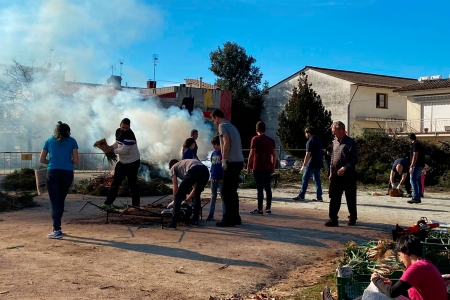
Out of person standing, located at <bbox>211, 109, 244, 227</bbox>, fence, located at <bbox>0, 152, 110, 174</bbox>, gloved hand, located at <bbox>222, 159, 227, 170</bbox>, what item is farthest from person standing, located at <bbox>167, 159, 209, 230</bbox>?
fence, located at <bbox>0, 152, 110, 174</bbox>

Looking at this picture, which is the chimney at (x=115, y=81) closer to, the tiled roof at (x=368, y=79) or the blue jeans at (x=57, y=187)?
the tiled roof at (x=368, y=79)

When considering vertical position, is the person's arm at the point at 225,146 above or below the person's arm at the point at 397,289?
above

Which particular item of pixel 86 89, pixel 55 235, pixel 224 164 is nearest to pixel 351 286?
pixel 224 164

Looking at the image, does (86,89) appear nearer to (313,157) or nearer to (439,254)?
(313,157)

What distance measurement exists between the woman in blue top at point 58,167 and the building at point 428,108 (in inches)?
1284

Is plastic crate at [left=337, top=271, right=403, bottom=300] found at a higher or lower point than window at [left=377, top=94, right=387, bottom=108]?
lower

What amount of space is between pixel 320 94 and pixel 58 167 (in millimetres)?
42942

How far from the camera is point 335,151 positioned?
372 inches

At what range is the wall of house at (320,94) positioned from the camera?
46.4 metres

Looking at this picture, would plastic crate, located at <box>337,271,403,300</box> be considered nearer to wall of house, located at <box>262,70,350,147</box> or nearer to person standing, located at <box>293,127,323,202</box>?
person standing, located at <box>293,127,323,202</box>

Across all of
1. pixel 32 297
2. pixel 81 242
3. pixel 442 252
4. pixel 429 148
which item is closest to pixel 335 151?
pixel 442 252

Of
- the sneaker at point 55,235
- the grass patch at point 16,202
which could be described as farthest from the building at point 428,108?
the sneaker at point 55,235

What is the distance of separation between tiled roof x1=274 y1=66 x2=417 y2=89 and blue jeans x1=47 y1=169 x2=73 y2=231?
133 feet

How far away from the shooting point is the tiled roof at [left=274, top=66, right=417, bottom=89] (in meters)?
46.6
